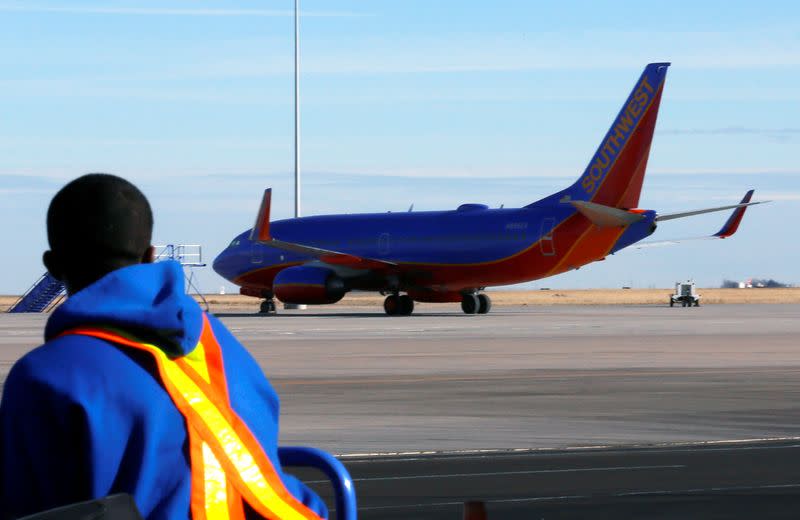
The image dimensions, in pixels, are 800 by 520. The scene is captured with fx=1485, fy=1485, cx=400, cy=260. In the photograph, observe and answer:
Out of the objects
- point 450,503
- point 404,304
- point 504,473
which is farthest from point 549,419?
point 404,304

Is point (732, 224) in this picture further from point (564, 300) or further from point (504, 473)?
point (564, 300)

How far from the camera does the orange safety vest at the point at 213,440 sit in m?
2.75

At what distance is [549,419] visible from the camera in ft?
55.4

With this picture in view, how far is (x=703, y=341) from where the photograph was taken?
35.1 m

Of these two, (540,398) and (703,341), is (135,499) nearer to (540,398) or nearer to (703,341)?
(540,398)

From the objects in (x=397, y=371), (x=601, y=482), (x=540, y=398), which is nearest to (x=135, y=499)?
(x=601, y=482)

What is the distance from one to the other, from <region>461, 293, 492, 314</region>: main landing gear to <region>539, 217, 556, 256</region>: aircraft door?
7.29 m

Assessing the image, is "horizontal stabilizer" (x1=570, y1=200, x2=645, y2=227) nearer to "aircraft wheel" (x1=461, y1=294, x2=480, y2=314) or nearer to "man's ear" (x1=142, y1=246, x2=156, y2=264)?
"aircraft wheel" (x1=461, y1=294, x2=480, y2=314)

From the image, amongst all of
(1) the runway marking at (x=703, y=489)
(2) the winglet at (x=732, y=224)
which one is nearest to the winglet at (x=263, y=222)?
(2) the winglet at (x=732, y=224)

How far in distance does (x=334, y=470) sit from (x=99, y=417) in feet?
3.80

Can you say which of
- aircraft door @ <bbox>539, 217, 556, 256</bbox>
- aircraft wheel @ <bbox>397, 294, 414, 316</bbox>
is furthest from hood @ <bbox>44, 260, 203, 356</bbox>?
aircraft wheel @ <bbox>397, 294, 414, 316</bbox>

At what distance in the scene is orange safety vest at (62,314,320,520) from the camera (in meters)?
2.75

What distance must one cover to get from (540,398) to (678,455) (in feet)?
20.4

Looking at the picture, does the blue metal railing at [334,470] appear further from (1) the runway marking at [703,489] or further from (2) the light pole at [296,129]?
(2) the light pole at [296,129]
